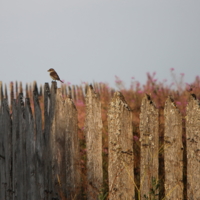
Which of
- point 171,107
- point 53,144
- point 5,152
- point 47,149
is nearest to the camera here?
point 171,107

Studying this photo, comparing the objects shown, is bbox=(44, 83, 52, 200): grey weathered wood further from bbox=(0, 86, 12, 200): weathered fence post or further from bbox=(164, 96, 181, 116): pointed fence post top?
bbox=(164, 96, 181, 116): pointed fence post top

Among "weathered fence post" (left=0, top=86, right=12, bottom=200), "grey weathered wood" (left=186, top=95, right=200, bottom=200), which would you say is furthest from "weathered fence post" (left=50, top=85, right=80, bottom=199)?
"weathered fence post" (left=0, top=86, right=12, bottom=200)

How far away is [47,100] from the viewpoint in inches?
165

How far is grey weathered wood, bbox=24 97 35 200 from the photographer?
4488mm

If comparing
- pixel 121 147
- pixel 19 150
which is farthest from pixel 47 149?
pixel 121 147

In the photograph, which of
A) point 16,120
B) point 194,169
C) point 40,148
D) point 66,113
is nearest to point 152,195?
point 194,169

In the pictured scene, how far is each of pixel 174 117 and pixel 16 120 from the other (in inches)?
94.4

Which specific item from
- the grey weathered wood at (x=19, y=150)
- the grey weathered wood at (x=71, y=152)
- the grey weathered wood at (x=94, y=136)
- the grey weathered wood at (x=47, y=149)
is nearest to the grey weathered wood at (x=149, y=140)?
the grey weathered wood at (x=94, y=136)

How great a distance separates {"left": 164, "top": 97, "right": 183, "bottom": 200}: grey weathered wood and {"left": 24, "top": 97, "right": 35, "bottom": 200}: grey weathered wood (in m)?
1.83

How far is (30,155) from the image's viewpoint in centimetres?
454

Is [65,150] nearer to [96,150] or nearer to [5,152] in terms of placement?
[96,150]

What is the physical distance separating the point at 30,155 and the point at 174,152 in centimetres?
200

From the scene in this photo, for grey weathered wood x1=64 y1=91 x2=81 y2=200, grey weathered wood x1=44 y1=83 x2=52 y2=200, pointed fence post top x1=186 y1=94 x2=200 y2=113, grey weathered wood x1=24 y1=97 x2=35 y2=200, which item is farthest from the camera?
grey weathered wood x1=24 y1=97 x2=35 y2=200

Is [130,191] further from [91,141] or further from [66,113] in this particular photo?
[66,113]
